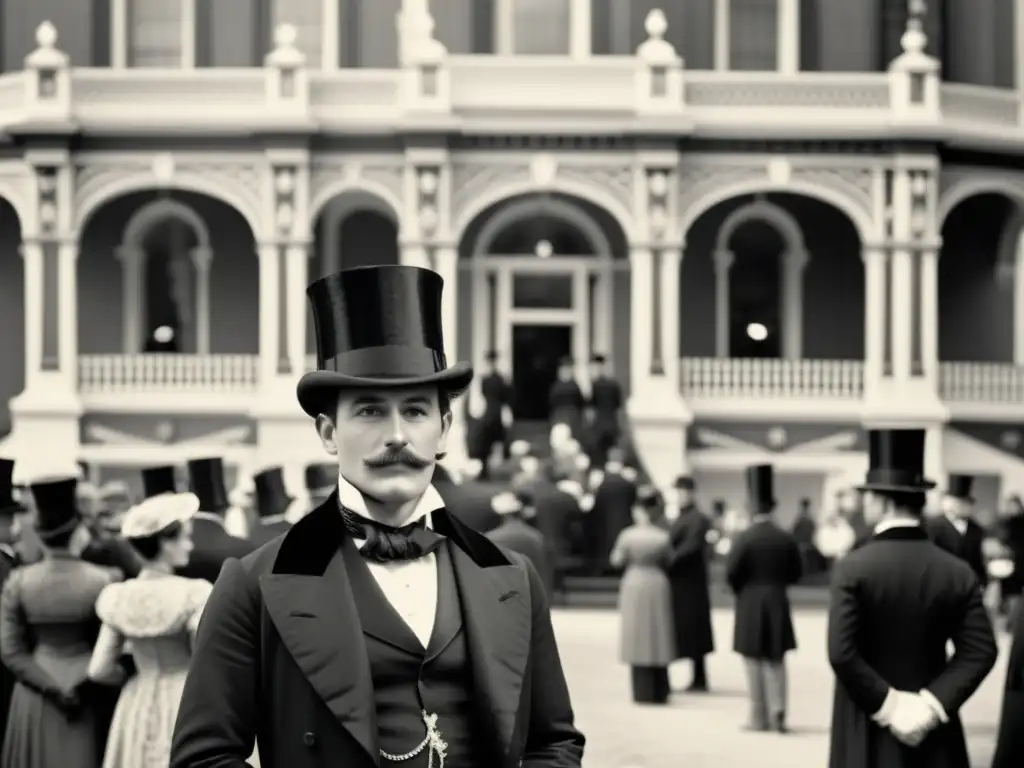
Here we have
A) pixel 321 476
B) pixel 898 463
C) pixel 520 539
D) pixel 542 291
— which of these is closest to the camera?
pixel 898 463

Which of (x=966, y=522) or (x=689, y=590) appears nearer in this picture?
(x=689, y=590)

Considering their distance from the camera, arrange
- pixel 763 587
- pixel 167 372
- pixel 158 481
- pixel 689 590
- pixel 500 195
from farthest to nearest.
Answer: pixel 167 372
pixel 500 195
pixel 689 590
pixel 763 587
pixel 158 481

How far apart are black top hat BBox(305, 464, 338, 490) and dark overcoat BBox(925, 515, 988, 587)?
388 cm

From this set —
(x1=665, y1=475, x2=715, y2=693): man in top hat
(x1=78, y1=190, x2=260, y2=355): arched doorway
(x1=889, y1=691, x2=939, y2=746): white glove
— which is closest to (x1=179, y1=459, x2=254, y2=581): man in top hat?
(x1=889, y1=691, x2=939, y2=746): white glove

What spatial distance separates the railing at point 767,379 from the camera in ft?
97.9

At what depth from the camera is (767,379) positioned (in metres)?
30.1

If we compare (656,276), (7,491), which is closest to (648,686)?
(7,491)

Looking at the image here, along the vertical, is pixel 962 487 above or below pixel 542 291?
below

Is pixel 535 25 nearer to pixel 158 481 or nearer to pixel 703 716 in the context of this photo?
pixel 703 716

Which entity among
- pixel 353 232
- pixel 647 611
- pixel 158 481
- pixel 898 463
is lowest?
pixel 647 611

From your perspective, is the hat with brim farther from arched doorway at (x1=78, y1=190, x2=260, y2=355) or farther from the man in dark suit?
arched doorway at (x1=78, y1=190, x2=260, y2=355)

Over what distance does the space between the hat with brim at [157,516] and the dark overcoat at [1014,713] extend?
337cm

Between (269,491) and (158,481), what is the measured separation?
8.38 feet

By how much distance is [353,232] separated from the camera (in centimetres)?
3231
